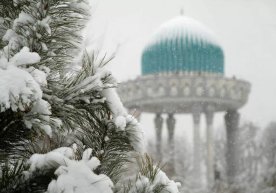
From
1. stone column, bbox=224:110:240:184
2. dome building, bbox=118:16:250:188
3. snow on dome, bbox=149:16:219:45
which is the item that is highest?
snow on dome, bbox=149:16:219:45

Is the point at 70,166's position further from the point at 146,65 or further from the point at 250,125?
the point at 250,125

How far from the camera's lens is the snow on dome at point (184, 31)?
25188mm

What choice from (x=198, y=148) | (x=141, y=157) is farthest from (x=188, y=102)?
(x=141, y=157)

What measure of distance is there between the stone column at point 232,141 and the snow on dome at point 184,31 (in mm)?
3629

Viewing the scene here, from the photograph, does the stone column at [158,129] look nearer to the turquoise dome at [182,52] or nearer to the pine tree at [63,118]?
the turquoise dome at [182,52]

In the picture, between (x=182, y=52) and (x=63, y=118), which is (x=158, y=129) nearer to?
(x=182, y=52)

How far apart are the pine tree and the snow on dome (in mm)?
22660

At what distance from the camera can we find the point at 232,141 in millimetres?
26641

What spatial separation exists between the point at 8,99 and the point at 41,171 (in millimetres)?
408

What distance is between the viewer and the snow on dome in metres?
25.2

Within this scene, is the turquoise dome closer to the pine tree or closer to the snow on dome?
the snow on dome

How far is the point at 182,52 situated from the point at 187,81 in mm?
1346

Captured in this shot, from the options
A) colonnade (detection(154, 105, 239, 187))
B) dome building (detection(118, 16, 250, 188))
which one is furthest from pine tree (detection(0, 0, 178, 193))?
colonnade (detection(154, 105, 239, 187))

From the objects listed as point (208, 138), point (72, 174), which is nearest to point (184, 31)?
point (208, 138)
